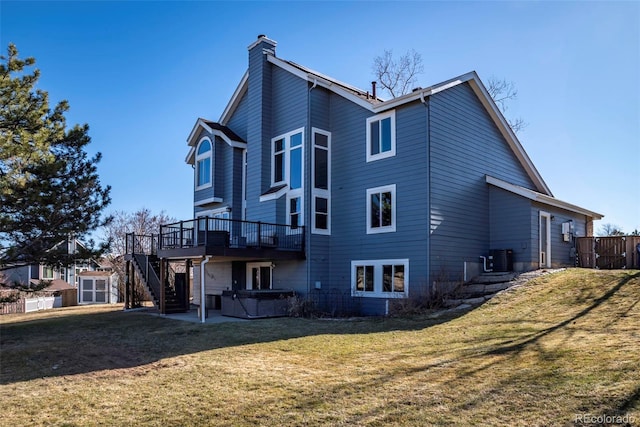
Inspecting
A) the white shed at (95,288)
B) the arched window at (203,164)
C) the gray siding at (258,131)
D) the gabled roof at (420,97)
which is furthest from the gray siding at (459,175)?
the white shed at (95,288)

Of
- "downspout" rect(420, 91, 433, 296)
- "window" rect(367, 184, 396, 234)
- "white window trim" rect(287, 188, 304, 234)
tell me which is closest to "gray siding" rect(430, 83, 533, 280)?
"downspout" rect(420, 91, 433, 296)

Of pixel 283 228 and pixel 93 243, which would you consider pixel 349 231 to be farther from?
pixel 93 243

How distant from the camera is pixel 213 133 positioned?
73.0 ft

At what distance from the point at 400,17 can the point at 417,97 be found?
2610 mm

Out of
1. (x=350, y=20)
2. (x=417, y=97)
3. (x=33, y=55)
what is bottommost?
(x=417, y=97)

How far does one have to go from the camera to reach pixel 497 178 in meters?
19.0

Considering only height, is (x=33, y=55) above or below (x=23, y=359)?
above

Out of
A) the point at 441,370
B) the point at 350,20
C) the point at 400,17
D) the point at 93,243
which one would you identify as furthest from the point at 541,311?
the point at 93,243

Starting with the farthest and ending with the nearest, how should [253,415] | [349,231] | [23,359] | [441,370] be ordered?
1. [349,231]
2. [23,359]
3. [441,370]
4. [253,415]

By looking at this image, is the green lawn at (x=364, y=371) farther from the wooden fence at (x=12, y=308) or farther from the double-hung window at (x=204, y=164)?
the wooden fence at (x=12, y=308)

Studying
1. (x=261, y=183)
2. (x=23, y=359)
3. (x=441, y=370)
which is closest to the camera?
(x=441, y=370)

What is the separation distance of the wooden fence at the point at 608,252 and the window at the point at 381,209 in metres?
9.12

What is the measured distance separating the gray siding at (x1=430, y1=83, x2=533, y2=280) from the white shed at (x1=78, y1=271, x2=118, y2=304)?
84.7 feet

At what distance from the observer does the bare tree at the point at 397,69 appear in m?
30.5
